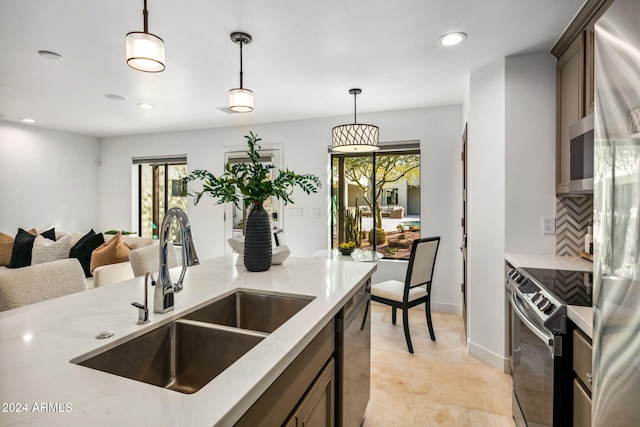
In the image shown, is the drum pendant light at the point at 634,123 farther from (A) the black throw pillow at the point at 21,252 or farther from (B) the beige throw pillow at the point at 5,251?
(B) the beige throw pillow at the point at 5,251

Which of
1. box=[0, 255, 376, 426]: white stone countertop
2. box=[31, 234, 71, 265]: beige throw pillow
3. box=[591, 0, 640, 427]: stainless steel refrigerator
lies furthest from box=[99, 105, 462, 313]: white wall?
box=[591, 0, 640, 427]: stainless steel refrigerator

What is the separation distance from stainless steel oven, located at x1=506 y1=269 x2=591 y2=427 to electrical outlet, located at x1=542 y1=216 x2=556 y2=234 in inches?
28.5

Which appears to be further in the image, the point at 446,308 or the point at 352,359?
the point at 446,308

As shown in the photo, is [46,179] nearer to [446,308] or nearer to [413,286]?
[413,286]

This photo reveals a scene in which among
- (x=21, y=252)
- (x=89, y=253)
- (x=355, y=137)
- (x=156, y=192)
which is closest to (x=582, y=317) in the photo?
(x=355, y=137)

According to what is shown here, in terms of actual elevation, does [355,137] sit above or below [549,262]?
above

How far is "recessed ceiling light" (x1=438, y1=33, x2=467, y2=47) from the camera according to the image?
228 centimetres

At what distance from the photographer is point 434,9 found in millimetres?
1992

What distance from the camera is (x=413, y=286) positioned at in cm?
295

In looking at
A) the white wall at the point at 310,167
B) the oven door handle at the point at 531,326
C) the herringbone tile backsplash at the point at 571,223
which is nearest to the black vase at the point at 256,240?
the oven door handle at the point at 531,326

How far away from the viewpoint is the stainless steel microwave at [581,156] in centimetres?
191

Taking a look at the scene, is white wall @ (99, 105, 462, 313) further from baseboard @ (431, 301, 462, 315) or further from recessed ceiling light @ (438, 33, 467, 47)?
recessed ceiling light @ (438, 33, 467, 47)

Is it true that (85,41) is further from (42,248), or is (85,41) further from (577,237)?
(577,237)

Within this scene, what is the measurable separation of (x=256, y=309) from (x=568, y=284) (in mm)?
1515
